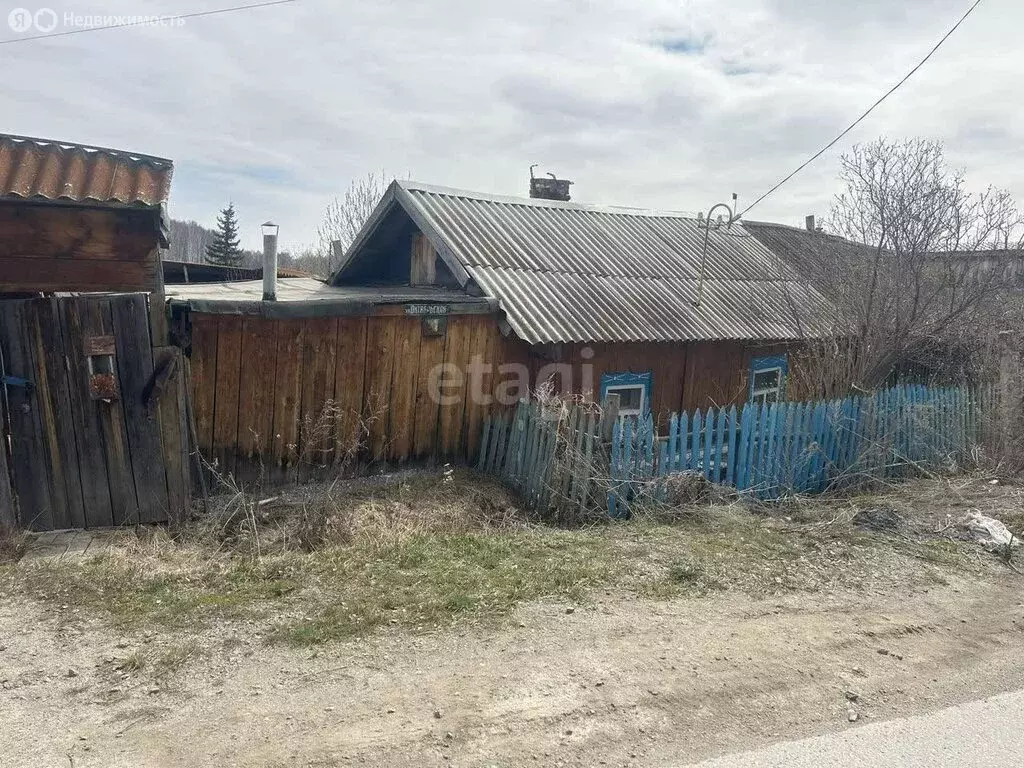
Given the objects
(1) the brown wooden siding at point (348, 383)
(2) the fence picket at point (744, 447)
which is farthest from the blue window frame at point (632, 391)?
(2) the fence picket at point (744, 447)

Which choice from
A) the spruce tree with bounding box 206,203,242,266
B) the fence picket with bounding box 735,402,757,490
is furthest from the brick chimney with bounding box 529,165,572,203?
the spruce tree with bounding box 206,203,242,266

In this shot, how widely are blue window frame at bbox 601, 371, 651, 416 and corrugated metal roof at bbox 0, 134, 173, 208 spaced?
5.95 m

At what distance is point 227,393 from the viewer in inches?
274

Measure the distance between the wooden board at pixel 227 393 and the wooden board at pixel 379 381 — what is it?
1.38 m

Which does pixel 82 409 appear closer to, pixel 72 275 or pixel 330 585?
pixel 72 275

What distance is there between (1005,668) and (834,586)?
117cm

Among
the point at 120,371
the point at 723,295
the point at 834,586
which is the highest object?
the point at 723,295

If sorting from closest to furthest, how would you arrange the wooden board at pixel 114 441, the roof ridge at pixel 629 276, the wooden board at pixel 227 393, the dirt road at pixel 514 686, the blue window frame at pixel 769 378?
1. the dirt road at pixel 514 686
2. the wooden board at pixel 114 441
3. the wooden board at pixel 227 393
4. the roof ridge at pixel 629 276
5. the blue window frame at pixel 769 378

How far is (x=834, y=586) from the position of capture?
505 cm

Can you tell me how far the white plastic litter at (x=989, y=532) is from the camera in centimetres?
594

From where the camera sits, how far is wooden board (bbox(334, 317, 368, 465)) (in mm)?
7547

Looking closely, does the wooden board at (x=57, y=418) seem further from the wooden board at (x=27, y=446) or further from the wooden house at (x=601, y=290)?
the wooden house at (x=601, y=290)

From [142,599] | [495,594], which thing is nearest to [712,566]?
[495,594]

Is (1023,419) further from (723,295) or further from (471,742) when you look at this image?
(471,742)
